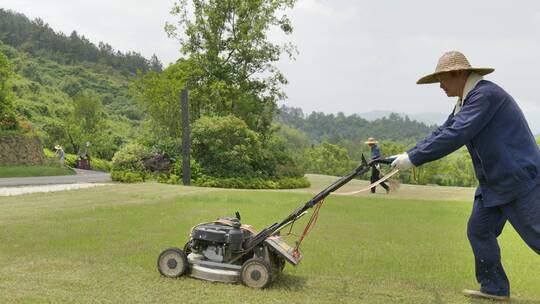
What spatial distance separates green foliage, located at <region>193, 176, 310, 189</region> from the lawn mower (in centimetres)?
1547

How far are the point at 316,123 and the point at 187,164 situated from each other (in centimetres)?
15067

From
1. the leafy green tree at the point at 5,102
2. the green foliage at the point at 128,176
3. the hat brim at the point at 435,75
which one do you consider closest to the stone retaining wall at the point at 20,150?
the leafy green tree at the point at 5,102

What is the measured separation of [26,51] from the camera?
11794 centimetres

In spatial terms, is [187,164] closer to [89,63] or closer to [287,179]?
[287,179]

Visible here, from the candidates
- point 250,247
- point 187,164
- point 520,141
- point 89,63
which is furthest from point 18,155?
point 89,63

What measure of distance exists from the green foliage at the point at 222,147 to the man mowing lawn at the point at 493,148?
1782 centimetres

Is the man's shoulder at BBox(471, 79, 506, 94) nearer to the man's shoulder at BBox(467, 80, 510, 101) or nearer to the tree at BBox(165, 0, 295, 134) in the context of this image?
the man's shoulder at BBox(467, 80, 510, 101)

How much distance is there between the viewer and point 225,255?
4.90 metres

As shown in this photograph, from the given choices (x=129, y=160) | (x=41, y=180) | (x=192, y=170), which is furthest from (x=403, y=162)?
(x=41, y=180)

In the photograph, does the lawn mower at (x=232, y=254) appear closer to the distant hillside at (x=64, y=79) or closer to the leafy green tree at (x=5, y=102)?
the leafy green tree at (x=5, y=102)

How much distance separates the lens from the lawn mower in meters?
4.70

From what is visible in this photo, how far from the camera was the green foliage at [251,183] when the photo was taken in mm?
20500

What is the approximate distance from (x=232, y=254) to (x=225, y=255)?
7 cm

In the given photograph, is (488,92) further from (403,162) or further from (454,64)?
(403,162)
